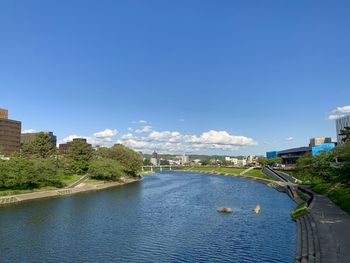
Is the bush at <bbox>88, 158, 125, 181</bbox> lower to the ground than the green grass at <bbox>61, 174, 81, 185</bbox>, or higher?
higher

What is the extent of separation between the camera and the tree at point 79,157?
104 metres

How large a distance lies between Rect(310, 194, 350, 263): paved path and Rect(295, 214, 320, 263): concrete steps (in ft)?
1.31

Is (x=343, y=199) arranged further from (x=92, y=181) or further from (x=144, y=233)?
(x=92, y=181)

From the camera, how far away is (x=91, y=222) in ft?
143

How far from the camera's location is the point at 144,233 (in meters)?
36.3

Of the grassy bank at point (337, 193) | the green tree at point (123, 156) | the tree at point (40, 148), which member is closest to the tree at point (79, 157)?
the tree at point (40, 148)

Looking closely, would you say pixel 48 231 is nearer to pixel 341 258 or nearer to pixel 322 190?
pixel 341 258

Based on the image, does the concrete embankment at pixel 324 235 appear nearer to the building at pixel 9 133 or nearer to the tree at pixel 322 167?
the tree at pixel 322 167

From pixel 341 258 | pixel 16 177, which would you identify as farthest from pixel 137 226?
pixel 16 177

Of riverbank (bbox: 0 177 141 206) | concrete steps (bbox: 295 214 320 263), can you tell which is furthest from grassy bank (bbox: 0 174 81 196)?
concrete steps (bbox: 295 214 320 263)

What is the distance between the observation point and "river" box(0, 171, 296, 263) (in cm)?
2847

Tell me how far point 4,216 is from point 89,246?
70.3ft

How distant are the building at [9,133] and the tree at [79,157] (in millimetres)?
78095

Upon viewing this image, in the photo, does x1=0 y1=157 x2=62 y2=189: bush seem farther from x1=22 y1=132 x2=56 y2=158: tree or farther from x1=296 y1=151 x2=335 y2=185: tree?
x1=296 y1=151 x2=335 y2=185: tree
